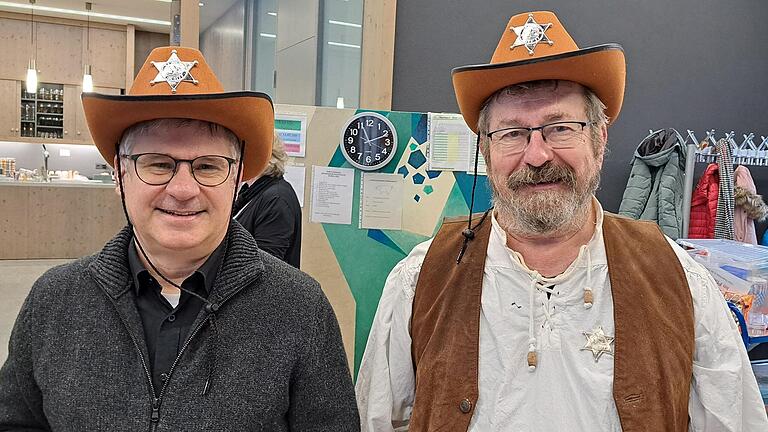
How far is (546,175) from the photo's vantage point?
146 centimetres

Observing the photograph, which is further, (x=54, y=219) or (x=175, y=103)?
(x=54, y=219)

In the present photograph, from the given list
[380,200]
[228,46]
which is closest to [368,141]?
[380,200]

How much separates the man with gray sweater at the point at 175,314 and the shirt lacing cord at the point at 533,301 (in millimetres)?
404

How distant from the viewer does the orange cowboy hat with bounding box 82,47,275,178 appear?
125 centimetres

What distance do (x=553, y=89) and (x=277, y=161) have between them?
1680 millimetres

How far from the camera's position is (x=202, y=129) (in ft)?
4.28

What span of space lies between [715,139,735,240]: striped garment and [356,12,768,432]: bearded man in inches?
105

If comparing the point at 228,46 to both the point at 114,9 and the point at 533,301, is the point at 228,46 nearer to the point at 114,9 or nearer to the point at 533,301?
the point at 114,9

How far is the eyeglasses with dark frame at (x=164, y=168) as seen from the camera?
1264mm

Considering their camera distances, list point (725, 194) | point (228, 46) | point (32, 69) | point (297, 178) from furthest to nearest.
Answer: point (32, 69) → point (228, 46) → point (725, 194) → point (297, 178)

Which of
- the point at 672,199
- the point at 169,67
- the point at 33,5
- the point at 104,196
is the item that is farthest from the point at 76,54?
the point at 169,67

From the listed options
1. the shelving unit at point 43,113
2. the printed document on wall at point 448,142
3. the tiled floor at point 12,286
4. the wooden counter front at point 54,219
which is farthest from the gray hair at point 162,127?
the shelving unit at point 43,113

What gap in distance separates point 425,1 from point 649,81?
5.68 ft

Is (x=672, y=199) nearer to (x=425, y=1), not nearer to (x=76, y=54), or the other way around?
(x=425, y=1)
